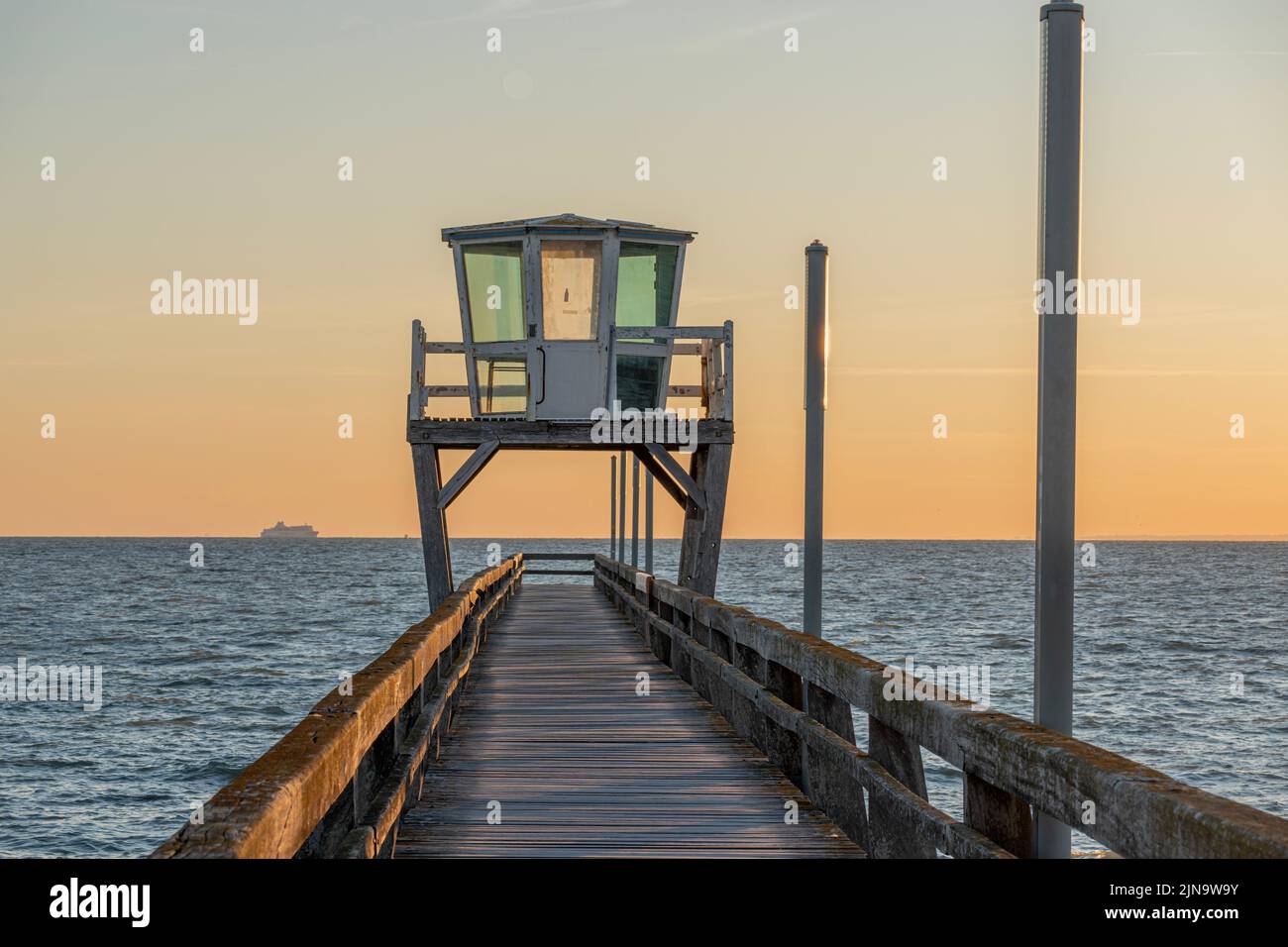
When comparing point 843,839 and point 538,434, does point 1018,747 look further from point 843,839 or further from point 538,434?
point 538,434

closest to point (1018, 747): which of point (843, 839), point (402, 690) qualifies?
point (843, 839)

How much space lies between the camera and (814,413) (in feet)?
39.9

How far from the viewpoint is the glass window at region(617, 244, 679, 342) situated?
63.9 ft

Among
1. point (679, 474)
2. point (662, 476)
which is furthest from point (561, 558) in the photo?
point (679, 474)

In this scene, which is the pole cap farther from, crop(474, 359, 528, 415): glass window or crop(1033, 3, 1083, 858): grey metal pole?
crop(474, 359, 528, 415): glass window

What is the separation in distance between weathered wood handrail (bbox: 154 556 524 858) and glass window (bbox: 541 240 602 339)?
986 centimetres

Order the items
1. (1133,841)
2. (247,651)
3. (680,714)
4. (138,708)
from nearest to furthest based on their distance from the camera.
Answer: (1133,841) < (680,714) < (138,708) < (247,651)

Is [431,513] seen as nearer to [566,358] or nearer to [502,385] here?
[502,385]

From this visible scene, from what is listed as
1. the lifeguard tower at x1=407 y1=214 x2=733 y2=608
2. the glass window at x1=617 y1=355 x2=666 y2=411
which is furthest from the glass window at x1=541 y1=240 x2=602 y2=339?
the glass window at x1=617 y1=355 x2=666 y2=411

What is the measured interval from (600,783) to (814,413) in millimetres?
4535

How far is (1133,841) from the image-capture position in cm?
382

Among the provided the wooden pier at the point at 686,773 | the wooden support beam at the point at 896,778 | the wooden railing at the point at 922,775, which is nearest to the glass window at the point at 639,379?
the wooden pier at the point at 686,773

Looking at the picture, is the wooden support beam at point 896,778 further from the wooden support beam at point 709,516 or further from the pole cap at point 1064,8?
the wooden support beam at point 709,516
